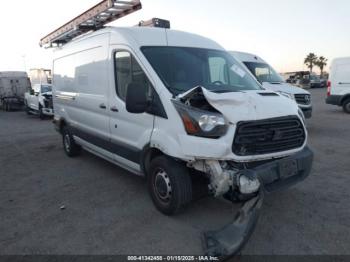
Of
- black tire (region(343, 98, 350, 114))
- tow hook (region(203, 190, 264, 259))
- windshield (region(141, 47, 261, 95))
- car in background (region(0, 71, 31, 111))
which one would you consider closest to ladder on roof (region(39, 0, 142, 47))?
windshield (region(141, 47, 261, 95))

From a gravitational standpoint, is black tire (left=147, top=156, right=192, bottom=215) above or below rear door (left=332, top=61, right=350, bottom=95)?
below

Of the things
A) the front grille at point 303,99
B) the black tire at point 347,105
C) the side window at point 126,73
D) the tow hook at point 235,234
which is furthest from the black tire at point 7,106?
the tow hook at point 235,234

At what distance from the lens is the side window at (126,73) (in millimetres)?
4035

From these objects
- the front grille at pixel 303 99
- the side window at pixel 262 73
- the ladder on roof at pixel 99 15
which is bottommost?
the front grille at pixel 303 99

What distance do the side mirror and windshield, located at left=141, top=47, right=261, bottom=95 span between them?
0.35 meters

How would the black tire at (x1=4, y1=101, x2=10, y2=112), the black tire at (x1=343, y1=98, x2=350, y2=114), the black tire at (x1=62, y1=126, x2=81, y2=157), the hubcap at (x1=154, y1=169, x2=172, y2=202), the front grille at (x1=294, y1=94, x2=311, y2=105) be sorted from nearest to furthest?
1. the hubcap at (x1=154, y1=169, x2=172, y2=202)
2. the black tire at (x1=62, y1=126, x2=81, y2=157)
3. the front grille at (x1=294, y1=94, x2=311, y2=105)
4. the black tire at (x1=343, y1=98, x2=350, y2=114)
5. the black tire at (x1=4, y1=101, x2=10, y2=112)

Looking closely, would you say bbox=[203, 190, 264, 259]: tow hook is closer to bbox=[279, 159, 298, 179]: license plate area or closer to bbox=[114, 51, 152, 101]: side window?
bbox=[279, 159, 298, 179]: license plate area

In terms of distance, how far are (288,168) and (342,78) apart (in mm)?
12056

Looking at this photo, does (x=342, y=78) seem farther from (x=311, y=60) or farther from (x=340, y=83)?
(x=311, y=60)

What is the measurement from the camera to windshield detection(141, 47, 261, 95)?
3939 millimetres

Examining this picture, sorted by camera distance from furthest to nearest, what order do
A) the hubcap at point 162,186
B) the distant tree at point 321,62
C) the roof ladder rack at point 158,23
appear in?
the distant tree at point 321,62 < the roof ladder rack at point 158,23 < the hubcap at point 162,186

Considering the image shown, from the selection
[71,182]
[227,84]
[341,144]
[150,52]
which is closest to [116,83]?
[150,52]

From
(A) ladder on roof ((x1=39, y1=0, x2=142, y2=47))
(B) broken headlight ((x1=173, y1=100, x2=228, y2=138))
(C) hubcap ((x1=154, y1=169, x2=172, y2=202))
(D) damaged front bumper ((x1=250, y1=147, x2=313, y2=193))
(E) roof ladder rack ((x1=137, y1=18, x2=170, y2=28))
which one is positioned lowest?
(C) hubcap ((x1=154, y1=169, x2=172, y2=202))

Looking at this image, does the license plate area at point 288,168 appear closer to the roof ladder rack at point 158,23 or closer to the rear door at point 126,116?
the rear door at point 126,116
